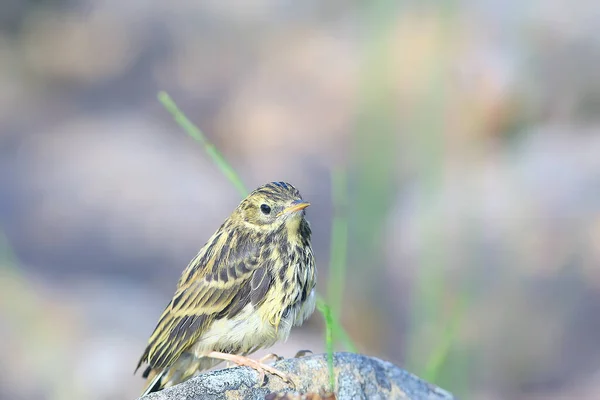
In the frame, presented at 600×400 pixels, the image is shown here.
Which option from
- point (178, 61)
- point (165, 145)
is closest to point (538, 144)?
point (165, 145)

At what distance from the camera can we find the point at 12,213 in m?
12.3

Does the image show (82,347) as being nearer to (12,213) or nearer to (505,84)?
(12,213)

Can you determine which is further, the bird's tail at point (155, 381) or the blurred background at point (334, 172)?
the blurred background at point (334, 172)

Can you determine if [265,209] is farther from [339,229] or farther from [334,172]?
[334,172]

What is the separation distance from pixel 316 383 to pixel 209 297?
941 millimetres

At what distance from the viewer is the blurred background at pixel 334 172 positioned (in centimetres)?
883

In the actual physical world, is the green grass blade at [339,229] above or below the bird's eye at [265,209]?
below

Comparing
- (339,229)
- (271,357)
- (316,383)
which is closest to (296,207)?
(339,229)

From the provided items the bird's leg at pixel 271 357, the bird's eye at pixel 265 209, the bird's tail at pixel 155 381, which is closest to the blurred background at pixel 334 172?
the bird's eye at pixel 265 209

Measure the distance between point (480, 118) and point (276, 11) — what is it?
7.12 meters

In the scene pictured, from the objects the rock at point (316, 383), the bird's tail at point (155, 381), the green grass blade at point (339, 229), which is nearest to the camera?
the rock at point (316, 383)

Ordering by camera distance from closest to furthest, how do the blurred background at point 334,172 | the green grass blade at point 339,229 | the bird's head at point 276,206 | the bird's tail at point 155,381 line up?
the green grass blade at point 339,229
the bird's tail at point 155,381
the bird's head at point 276,206
the blurred background at point 334,172

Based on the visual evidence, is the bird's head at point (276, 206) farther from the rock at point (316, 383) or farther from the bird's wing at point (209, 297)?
the rock at point (316, 383)

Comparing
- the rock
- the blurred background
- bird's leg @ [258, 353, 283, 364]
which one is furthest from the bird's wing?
the rock
